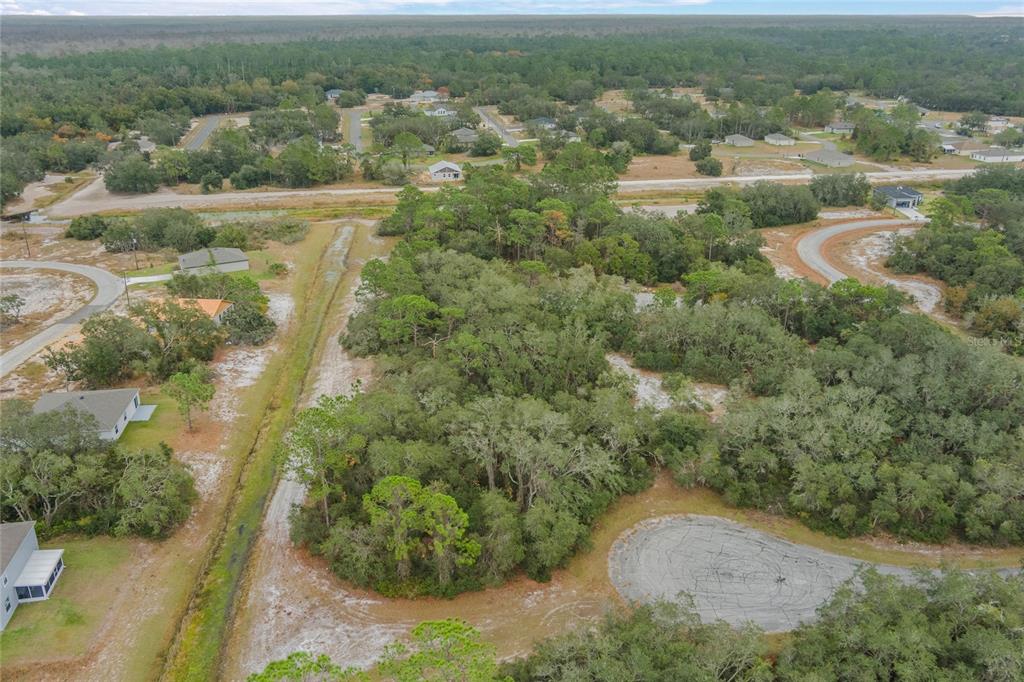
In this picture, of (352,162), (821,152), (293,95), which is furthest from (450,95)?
(821,152)

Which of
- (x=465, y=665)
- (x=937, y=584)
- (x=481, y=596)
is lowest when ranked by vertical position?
(x=481, y=596)

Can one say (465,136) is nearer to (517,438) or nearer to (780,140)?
(780,140)

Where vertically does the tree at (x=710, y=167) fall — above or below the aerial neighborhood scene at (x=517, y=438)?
above

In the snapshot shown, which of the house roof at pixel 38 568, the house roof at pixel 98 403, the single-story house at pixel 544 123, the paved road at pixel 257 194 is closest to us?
the house roof at pixel 38 568

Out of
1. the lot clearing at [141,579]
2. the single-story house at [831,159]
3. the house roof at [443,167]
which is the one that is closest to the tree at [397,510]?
the lot clearing at [141,579]

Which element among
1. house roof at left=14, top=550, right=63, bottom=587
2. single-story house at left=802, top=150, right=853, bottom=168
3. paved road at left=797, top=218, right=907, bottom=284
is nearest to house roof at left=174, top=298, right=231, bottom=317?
house roof at left=14, top=550, right=63, bottom=587

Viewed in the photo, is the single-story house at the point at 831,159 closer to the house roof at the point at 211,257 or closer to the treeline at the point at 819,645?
the house roof at the point at 211,257

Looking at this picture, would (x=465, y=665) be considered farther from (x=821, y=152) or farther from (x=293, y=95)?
(x=293, y=95)
